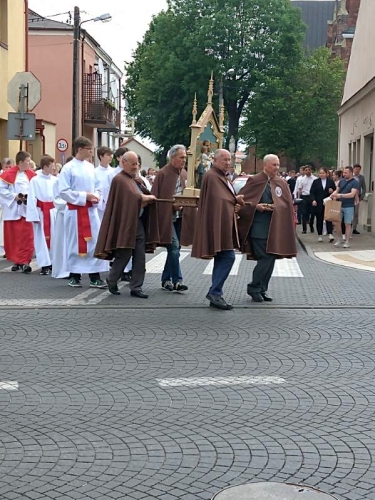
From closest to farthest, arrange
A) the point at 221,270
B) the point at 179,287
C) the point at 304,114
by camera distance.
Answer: the point at 221,270 < the point at 179,287 < the point at 304,114

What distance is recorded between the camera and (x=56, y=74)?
46469 mm

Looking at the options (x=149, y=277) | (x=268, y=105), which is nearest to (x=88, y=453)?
(x=149, y=277)

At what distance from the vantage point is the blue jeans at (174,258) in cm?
1145

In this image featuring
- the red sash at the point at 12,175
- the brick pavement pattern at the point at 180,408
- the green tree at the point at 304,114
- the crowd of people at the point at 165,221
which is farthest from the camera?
the green tree at the point at 304,114

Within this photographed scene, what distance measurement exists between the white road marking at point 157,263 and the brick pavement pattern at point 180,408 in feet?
17.0

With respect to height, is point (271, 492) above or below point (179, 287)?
below

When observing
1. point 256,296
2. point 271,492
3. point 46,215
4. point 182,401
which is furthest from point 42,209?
point 271,492

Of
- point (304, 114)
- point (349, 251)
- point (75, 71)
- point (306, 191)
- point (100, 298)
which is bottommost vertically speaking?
point (100, 298)

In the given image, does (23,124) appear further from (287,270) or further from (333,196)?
(333,196)

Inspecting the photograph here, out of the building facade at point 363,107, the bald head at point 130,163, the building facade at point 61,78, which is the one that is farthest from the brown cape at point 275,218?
the building facade at point 61,78

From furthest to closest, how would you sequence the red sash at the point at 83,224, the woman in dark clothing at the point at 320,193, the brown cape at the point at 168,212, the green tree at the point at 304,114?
the green tree at the point at 304,114, the woman in dark clothing at the point at 320,193, the red sash at the point at 83,224, the brown cape at the point at 168,212

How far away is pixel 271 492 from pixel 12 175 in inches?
428

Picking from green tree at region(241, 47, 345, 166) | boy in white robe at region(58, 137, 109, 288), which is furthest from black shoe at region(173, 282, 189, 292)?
green tree at region(241, 47, 345, 166)

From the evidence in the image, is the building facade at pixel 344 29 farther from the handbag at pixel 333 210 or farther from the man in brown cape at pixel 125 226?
the man in brown cape at pixel 125 226
